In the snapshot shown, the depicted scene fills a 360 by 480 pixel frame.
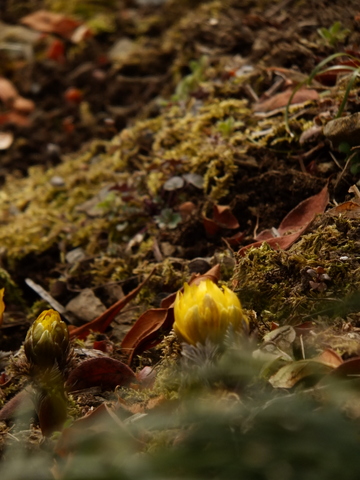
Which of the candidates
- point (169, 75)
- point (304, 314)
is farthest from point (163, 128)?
point (304, 314)

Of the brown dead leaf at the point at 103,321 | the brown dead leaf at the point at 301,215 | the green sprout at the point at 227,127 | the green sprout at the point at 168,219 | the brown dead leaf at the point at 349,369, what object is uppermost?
the brown dead leaf at the point at 349,369

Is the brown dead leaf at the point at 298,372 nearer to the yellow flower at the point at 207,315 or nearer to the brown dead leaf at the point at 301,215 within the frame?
the yellow flower at the point at 207,315

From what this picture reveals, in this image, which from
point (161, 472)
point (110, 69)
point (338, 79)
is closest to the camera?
point (161, 472)

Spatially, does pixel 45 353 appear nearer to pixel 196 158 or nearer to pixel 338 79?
pixel 196 158

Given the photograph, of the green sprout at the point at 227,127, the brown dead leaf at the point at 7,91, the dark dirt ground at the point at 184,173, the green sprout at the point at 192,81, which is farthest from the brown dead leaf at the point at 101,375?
the brown dead leaf at the point at 7,91

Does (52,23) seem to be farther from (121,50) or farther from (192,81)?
(192,81)
